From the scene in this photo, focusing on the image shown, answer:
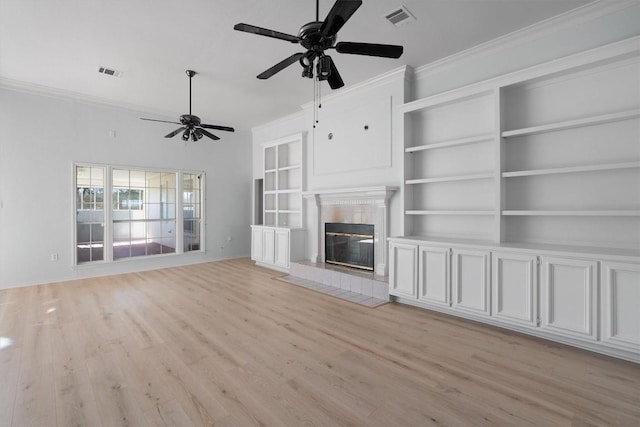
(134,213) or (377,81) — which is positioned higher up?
(377,81)

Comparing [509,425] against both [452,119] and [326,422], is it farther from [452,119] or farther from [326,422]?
[452,119]

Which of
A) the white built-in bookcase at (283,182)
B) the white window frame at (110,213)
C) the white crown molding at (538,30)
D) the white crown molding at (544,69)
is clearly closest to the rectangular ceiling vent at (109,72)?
the white window frame at (110,213)

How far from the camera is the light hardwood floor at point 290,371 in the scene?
188 cm

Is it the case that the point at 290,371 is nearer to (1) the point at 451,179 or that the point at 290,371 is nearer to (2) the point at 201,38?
(1) the point at 451,179

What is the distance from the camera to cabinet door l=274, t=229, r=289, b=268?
19.2 ft

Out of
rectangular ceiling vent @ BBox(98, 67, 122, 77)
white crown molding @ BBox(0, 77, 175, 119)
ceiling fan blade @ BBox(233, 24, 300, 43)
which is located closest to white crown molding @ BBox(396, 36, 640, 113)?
ceiling fan blade @ BBox(233, 24, 300, 43)

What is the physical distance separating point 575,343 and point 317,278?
3.39 meters

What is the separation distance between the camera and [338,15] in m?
1.91

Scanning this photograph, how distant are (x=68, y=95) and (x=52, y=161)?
1.19 m

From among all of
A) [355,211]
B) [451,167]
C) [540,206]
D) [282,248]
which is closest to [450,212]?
[451,167]

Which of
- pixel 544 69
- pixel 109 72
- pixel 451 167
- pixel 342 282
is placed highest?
pixel 109 72

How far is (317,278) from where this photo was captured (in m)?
5.16

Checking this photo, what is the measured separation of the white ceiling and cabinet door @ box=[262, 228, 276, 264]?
2752 millimetres

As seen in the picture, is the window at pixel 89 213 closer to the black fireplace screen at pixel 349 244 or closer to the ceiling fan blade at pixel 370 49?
the black fireplace screen at pixel 349 244
